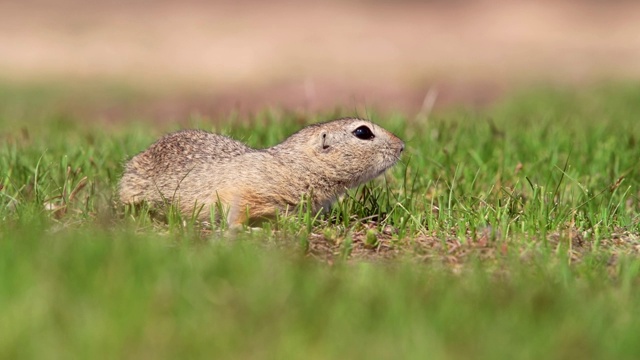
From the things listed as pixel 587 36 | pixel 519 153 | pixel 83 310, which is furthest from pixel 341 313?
pixel 587 36

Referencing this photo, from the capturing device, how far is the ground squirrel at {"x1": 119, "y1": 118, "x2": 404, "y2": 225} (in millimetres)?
6098

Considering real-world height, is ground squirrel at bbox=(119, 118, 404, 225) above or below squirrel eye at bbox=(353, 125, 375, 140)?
below

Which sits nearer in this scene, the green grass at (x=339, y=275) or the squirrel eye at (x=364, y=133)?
the green grass at (x=339, y=275)

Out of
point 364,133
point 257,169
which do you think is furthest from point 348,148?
point 257,169

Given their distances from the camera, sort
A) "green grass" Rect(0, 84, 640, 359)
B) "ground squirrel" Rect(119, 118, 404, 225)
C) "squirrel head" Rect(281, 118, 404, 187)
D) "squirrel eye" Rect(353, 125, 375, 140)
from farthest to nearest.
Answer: "squirrel eye" Rect(353, 125, 375, 140) → "squirrel head" Rect(281, 118, 404, 187) → "ground squirrel" Rect(119, 118, 404, 225) → "green grass" Rect(0, 84, 640, 359)

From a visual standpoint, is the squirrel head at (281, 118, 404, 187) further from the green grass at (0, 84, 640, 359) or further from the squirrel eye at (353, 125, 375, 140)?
the green grass at (0, 84, 640, 359)

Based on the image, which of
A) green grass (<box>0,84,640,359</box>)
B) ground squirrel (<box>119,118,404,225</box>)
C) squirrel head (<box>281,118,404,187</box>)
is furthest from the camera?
squirrel head (<box>281,118,404,187</box>)

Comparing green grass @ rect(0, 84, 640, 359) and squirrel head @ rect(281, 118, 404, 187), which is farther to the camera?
squirrel head @ rect(281, 118, 404, 187)

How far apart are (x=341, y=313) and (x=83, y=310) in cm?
93

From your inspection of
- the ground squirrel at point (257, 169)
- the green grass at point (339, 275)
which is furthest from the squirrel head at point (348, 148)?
the green grass at point (339, 275)

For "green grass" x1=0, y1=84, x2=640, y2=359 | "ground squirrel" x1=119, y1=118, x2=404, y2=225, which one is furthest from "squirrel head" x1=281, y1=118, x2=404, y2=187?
"green grass" x1=0, y1=84, x2=640, y2=359

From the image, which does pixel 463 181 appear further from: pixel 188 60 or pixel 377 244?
pixel 188 60

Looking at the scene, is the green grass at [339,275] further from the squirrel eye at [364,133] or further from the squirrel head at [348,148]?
the squirrel eye at [364,133]

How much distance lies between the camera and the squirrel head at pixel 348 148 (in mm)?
6535
